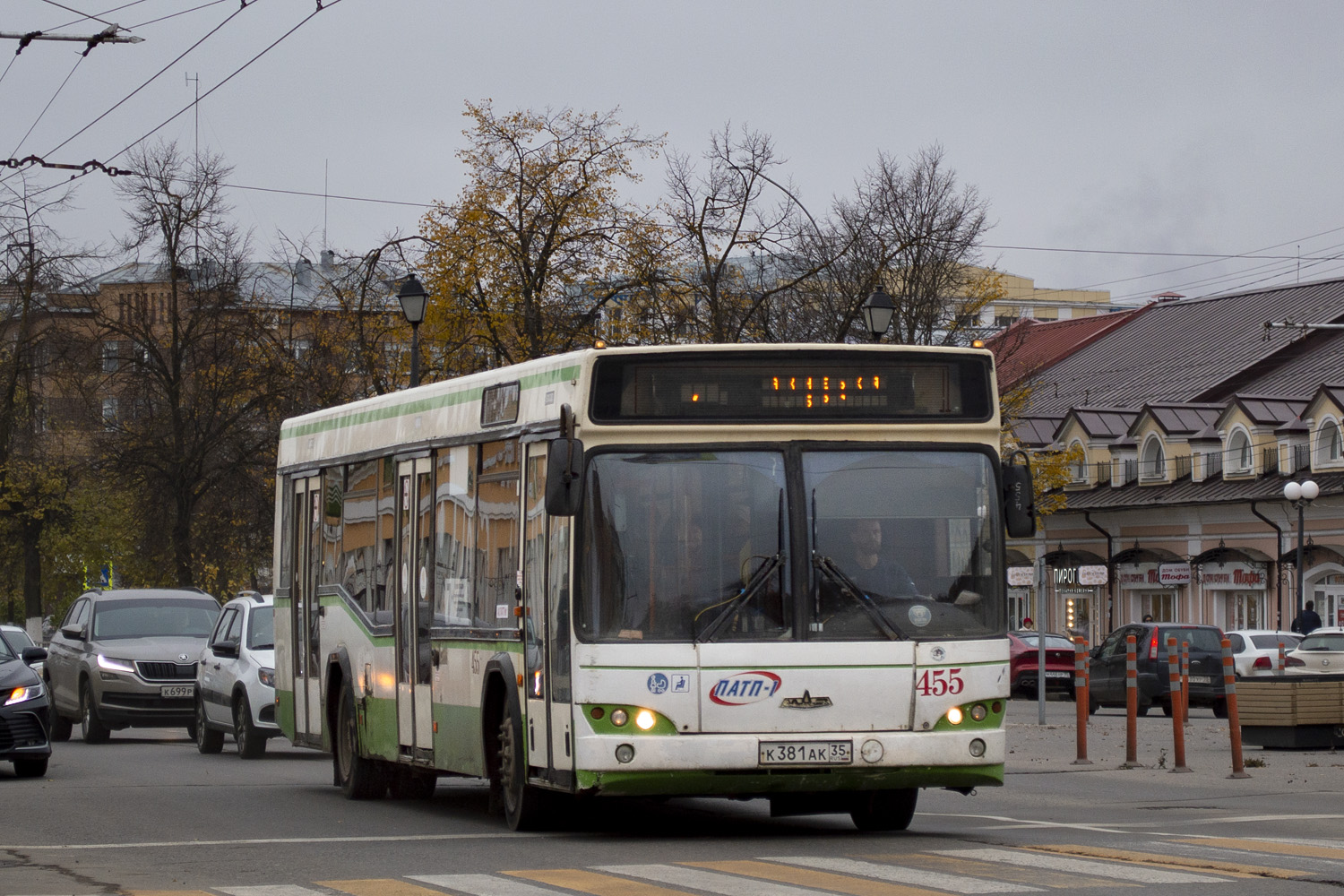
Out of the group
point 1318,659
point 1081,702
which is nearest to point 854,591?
point 1081,702

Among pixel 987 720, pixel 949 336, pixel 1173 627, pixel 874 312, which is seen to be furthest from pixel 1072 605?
pixel 987 720

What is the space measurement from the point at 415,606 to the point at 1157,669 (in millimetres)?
24361

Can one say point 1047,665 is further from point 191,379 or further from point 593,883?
point 593,883

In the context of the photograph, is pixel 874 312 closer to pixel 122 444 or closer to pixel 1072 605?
pixel 122 444

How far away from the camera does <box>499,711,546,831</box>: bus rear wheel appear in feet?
42.9

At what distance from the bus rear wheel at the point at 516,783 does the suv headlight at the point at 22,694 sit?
7263 millimetres

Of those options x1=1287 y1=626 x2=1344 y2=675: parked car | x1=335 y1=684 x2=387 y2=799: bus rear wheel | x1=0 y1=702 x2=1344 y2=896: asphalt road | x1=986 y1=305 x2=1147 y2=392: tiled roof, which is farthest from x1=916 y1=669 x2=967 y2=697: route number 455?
x1=986 y1=305 x2=1147 y2=392: tiled roof

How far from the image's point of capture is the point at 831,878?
10562 mm

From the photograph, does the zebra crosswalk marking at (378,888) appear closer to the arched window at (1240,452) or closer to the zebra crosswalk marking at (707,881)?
the zebra crosswalk marking at (707,881)

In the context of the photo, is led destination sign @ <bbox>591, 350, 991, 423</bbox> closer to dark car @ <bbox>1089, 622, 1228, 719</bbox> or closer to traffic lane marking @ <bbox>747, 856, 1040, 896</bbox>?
traffic lane marking @ <bbox>747, 856, 1040, 896</bbox>

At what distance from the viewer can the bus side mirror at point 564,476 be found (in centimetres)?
1191

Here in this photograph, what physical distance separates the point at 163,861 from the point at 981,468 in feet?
16.4

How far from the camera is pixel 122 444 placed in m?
49.5

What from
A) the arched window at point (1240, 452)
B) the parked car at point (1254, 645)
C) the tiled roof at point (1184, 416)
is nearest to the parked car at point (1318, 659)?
the parked car at point (1254, 645)
